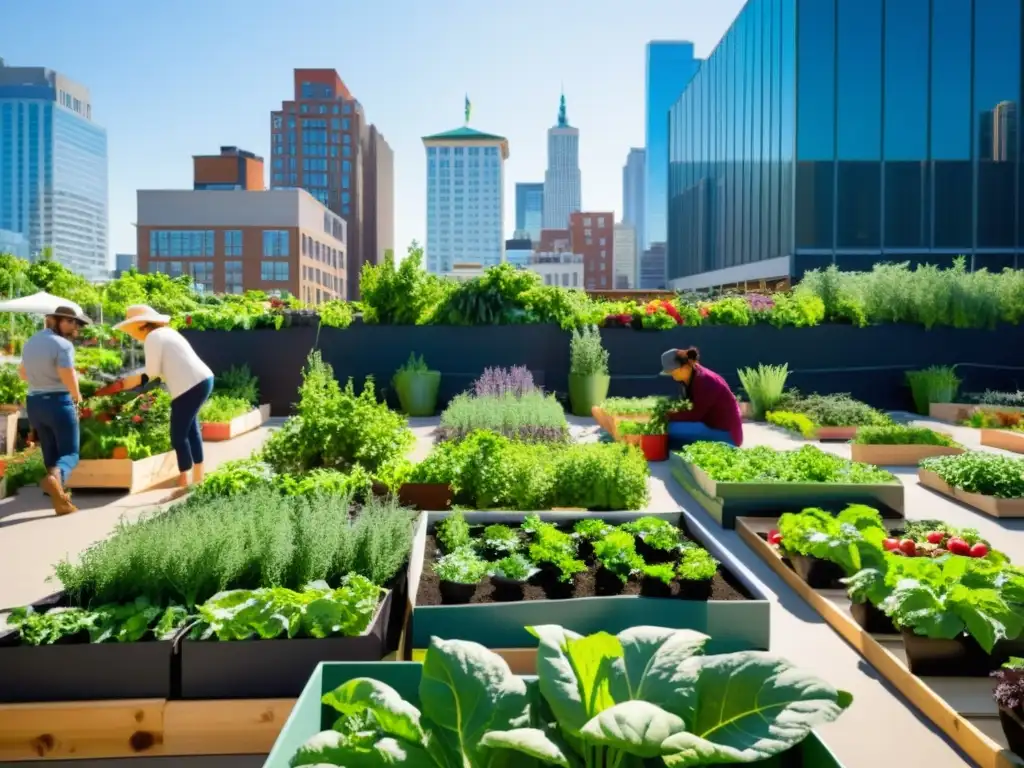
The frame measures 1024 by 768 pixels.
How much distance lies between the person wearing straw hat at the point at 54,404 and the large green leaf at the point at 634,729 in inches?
266

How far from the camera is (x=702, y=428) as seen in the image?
30.7 feet

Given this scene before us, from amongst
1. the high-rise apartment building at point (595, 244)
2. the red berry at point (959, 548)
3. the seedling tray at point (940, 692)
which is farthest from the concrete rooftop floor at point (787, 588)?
the high-rise apartment building at point (595, 244)

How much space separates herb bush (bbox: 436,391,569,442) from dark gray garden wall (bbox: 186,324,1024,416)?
448 centimetres

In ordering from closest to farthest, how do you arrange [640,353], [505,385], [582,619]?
[582,619]
[505,385]
[640,353]

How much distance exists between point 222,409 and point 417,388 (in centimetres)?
324

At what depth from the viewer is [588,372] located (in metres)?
14.0

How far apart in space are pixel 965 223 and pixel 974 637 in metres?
28.7

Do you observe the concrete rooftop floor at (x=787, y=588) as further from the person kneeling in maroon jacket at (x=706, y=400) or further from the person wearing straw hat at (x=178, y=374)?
the person kneeling in maroon jacket at (x=706, y=400)

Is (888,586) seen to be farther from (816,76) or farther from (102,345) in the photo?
(816,76)

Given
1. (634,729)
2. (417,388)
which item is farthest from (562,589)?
(417,388)

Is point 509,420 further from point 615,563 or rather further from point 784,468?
point 615,563

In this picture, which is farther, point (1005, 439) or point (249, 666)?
point (1005, 439)

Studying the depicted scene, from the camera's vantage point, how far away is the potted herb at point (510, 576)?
4125 millimetres

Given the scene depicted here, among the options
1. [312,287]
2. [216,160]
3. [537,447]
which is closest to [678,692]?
[537,447]
